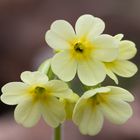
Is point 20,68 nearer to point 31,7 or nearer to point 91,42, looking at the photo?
point 31,7

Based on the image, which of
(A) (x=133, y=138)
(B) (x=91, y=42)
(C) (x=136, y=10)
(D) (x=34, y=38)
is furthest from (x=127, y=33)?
(B) (x=91, y=42)

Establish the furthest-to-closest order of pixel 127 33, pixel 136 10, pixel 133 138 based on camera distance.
→ 1. pixel 136 10
2. pixel 127 33
3. pixel 133 138

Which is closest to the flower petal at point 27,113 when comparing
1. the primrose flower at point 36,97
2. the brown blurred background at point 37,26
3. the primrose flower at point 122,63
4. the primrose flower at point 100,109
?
the primrose flower at point 36,97

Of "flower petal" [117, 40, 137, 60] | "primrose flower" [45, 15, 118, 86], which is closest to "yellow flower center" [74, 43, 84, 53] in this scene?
"primrose flower" [45, 15, 118, 86]

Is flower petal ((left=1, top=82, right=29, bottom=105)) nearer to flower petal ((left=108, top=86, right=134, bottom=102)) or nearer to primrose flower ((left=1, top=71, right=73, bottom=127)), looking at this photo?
primrose flower ((left=1, top=71, right=73, bottom=127))

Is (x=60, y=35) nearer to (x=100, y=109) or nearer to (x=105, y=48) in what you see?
(x=105, y=48)

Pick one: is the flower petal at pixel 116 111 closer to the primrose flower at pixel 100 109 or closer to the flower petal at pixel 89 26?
the primrose flower at pixel 100 109
